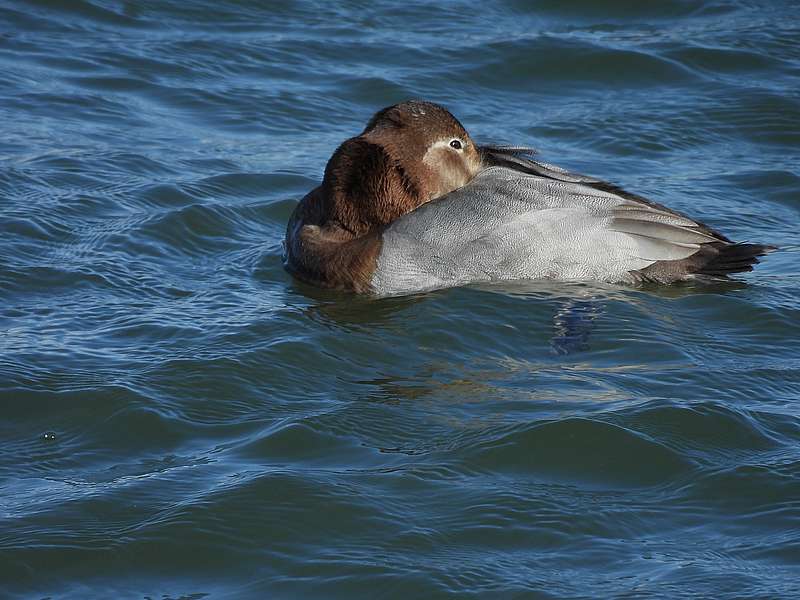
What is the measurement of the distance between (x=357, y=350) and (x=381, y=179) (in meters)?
1.24

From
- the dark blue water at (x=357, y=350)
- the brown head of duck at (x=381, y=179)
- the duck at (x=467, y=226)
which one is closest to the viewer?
the dark blue water at (x=357, y=350)

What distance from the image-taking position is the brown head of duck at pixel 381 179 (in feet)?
23.3

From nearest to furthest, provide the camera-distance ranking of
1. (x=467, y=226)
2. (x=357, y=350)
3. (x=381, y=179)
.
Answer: (x=357, y=350)
(x=467, y=226)
(x=381, y=179)

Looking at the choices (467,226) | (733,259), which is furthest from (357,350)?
(733,259)

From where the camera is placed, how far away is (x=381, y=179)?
714cm

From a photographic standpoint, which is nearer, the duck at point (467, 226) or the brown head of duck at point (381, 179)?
the duck at point (467, 226)

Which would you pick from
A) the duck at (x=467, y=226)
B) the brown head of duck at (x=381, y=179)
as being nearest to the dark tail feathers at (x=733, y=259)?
the duck at (x=467, y=226)

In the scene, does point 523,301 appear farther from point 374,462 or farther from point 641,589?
point 641,589

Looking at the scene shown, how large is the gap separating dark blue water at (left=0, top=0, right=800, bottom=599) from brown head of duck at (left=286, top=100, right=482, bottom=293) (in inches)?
8.4

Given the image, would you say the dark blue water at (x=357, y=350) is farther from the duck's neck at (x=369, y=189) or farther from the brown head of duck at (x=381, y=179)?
the duck's neck at (x=369, y=189)

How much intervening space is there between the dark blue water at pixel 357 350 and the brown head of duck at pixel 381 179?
21 cm

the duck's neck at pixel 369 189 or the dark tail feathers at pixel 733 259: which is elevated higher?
the duck's neck at pixel 369 189

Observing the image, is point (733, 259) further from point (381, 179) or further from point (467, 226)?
point (381, 179)

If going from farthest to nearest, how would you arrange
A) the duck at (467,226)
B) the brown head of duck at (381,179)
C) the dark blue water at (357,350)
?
the brown head of duck at (381,179), the duck at (467,226), the dark blue water at (357,350)
